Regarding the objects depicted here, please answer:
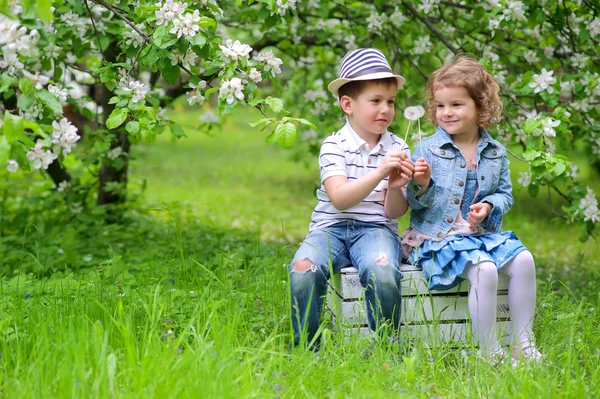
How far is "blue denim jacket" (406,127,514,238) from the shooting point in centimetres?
301

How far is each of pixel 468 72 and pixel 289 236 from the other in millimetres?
3520

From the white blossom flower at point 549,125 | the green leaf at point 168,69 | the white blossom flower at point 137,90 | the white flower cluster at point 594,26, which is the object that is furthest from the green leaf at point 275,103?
the white flower cluster at point 594,26

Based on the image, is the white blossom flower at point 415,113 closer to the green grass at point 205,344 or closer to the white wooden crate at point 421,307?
the white wooden crate at point 421,307

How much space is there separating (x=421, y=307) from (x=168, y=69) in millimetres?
1374

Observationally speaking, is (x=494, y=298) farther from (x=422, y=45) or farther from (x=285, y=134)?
(x=422, y=45)

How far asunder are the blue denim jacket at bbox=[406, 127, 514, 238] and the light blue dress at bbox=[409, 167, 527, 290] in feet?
0.23

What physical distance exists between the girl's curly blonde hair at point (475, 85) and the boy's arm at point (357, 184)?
0.45 metres

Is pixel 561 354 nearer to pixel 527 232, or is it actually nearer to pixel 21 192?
pixel 527 232

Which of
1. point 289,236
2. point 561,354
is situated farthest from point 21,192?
point 561,354

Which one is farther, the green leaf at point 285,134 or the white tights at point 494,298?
the white tights at point 494,298

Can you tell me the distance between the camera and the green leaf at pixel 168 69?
9.51 feet

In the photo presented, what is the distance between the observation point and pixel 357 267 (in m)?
2.96

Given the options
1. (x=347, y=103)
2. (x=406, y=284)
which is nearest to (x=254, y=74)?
(x=347, y=103)

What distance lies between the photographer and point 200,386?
220 cm
